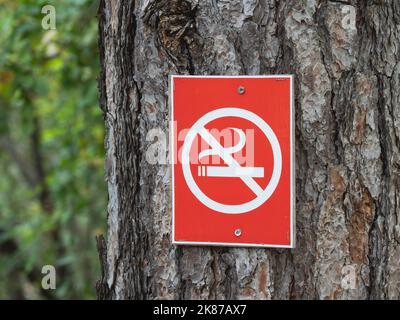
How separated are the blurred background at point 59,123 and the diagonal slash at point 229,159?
4.59ft

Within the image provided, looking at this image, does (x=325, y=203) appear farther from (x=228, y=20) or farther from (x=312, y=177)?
(x=228, y=20)

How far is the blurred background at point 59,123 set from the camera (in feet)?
13.7

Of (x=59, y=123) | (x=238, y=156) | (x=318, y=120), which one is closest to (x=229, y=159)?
(x=238, y=156)

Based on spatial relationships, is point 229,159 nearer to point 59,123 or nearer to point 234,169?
point 234,169

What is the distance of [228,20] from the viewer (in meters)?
1.48

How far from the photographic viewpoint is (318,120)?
1460 mm

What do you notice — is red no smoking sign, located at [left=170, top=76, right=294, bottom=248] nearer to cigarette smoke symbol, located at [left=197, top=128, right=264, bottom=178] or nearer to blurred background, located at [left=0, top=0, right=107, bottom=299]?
cigarette smoke symbol, located at [left=197, top=128, right=264, bottom=178]

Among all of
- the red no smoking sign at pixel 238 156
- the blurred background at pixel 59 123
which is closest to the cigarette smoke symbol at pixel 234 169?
the red no smoking sign at pixel 238 156

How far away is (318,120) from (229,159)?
0.20m

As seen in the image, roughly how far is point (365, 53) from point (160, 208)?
1.81 ft

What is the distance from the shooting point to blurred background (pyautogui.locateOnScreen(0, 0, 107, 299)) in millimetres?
4184

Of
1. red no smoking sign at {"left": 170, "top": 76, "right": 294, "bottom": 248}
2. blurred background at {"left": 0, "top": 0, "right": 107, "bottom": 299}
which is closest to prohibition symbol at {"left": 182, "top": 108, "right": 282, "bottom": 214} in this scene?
red no smoking sign at {"left": 170, "top": 76, "right": 294, "bottom": 248}

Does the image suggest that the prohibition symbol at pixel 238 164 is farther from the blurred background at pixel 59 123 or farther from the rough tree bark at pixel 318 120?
the blurred background at pixel 59 123
